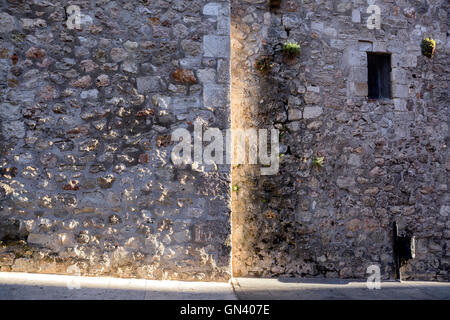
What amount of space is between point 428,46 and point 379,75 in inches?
31.4

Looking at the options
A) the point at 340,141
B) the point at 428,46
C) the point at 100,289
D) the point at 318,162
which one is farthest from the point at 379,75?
the point at 100,289

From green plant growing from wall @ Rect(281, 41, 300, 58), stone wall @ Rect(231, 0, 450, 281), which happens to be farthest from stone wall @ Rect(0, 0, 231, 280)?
green plant growing from wall @ Rect(281, 41, 300, 58)

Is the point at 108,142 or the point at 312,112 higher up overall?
the point at 312,112

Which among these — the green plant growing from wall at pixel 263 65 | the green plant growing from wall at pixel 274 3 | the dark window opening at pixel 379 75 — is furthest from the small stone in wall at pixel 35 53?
the dark window opening at pixel 379 75

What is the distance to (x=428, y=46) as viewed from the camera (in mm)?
6219

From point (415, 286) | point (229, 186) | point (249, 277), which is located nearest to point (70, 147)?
point (229, 186)

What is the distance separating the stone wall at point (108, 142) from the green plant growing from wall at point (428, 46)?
3.28m

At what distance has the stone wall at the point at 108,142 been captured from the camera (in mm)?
4219

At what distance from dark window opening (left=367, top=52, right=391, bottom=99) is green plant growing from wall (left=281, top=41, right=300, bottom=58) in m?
1.15

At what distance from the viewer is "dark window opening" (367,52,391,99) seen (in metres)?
6.14

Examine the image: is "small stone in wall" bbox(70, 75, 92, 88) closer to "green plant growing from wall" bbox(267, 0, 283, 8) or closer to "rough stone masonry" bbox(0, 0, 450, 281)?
"rough stone masonry" bbox(0, 0, 450, 281)

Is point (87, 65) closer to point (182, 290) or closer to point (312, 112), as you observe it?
point (182, 290)

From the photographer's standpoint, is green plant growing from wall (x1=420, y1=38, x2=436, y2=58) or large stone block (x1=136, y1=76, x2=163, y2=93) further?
green plant growing from wall (x1=420, y1=38, x2=436, y2=58)

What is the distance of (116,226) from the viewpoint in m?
4.28
